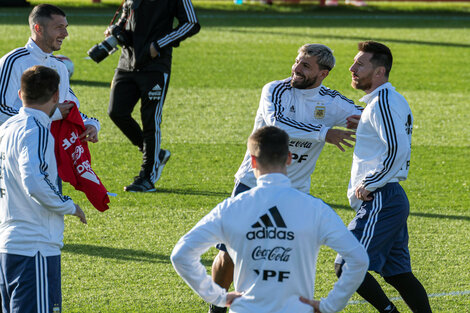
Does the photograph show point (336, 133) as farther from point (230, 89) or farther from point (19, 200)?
point (230, 89)

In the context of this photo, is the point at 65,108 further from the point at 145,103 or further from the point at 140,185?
the point at 140,185

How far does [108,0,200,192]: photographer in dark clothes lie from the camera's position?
7941 millimetres

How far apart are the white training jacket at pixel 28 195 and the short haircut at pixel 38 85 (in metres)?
0.06

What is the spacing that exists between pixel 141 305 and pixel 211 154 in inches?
172

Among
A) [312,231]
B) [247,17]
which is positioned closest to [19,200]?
[312,231]

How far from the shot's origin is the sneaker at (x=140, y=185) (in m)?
8.09

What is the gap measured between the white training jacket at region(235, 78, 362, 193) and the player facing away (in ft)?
1.08

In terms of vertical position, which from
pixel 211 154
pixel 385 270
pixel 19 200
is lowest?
pixel 211 154

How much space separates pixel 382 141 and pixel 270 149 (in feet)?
5.17

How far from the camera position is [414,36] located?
19.8m

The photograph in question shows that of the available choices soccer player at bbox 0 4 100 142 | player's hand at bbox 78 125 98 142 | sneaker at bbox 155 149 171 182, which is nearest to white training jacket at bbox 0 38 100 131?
soccer player at bbox 0 4 100 142

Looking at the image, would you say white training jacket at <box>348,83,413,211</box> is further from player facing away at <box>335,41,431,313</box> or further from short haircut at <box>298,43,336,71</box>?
short haircut at <box>298,43,336,71</box>

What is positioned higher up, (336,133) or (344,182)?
(336,133)

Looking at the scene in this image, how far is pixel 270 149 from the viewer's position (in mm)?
3400
